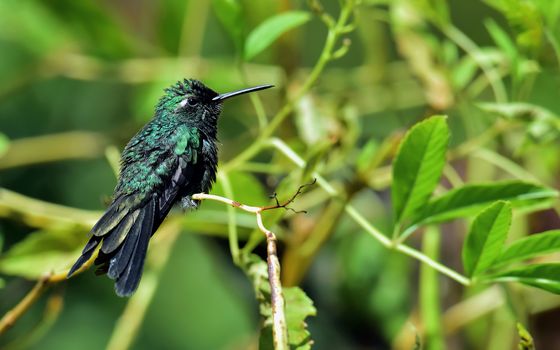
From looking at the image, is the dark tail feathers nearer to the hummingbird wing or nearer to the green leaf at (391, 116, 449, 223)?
the hummingbird wing

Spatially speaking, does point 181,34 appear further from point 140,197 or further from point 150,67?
point 140,197

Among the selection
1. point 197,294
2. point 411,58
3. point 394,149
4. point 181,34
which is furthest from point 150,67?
point 197,294

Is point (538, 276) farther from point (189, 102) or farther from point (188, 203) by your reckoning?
point (189, 102)

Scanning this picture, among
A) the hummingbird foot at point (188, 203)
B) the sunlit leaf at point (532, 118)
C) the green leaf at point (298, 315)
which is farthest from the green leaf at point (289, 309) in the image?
the sunlit leaf at point (532, 118)

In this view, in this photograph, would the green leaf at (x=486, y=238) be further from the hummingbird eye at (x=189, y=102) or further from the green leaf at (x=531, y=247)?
the hummingbird eye at (x=189, y=102)

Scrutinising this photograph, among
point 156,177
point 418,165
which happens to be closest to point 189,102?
point 156,177

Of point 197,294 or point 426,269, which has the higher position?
point 197,294
